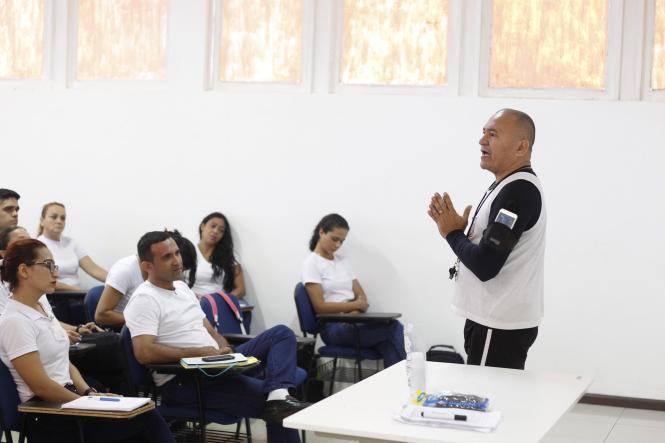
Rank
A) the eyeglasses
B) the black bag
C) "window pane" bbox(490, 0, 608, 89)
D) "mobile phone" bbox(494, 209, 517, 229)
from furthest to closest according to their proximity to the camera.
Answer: "window pane" bbox(490, 0, 608, 89) < the black bag < the eyeglasses < "mobile phone" bbox(494, 209, 517, 229)

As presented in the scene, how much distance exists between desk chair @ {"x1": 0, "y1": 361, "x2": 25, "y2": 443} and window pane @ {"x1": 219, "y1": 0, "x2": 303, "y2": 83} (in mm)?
3720

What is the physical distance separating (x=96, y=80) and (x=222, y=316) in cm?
258

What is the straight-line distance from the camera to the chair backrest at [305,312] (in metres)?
5.64

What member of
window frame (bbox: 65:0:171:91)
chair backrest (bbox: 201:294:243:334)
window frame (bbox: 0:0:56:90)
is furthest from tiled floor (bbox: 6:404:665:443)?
window frame (bbox: 0:0:56:90)

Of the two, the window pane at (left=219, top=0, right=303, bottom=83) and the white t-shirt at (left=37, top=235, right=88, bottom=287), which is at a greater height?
the window pane at (left=219, top=0, right=303, bottom=83)

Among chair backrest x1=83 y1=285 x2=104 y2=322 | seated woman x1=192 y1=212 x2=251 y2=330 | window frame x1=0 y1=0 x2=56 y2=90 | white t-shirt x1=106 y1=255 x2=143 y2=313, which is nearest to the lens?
white t-shirt x1=106 y1=255 x2=143 y2=313

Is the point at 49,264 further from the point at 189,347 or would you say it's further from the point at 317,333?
the point at 317,333

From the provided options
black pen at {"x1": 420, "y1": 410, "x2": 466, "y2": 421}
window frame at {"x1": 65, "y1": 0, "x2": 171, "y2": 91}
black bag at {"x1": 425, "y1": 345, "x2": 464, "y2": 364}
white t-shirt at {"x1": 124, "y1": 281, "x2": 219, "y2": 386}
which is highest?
window frame at {"x1": 65, "y1": 0, "x2": 171, "y2": 91}

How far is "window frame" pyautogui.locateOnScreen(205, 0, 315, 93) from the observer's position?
247 inches

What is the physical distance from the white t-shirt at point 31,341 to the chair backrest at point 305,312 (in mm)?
2406

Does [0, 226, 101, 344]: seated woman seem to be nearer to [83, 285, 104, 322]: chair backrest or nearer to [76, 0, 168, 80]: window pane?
[83, 285, 104, 322]: chair backrest

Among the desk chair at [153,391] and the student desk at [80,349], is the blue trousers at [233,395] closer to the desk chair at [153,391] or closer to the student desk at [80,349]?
the desk chair at [153,391]

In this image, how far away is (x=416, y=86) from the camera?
242 inches

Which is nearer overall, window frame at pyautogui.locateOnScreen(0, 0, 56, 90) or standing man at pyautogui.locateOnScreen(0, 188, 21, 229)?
standing man at pyautogui.locateOnScreen(0, 188, 21, 229)
